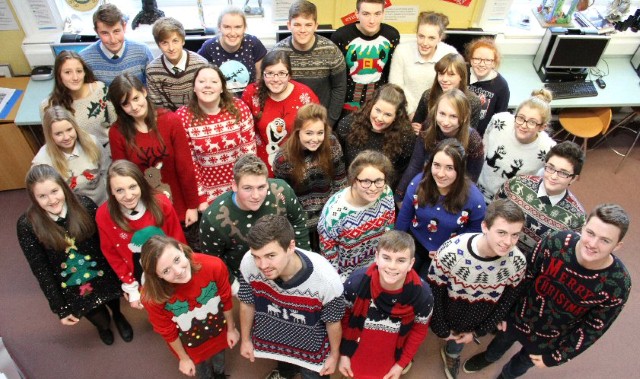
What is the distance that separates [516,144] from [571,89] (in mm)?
1543

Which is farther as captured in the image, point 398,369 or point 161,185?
point 161,185

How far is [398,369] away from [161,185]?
1.60 metres

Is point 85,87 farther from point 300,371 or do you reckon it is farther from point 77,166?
point 300,371

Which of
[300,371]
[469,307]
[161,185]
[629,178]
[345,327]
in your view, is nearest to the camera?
[345,327]

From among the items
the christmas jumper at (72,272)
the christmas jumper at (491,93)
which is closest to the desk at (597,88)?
the christmas jumper at (491,93)

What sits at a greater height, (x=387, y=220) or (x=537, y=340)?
(x=387, y=220)

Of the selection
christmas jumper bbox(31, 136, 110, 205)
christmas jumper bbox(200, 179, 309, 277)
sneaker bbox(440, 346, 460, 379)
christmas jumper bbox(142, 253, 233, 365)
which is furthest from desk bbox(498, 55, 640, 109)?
christmas jumper bbox(31, 136, 110, 205)

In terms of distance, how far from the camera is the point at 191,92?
2.87 meters

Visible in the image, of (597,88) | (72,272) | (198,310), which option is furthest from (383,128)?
(597,88)

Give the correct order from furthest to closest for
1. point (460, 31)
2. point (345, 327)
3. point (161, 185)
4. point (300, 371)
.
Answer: point (460, 31)
point (161, 185)
point (300, 371)
point (345, 327)

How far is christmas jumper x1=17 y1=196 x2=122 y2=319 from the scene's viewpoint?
A: 2.33m

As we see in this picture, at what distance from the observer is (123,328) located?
116 inches

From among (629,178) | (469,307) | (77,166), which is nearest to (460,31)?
(629,178)

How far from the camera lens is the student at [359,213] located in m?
2.27
